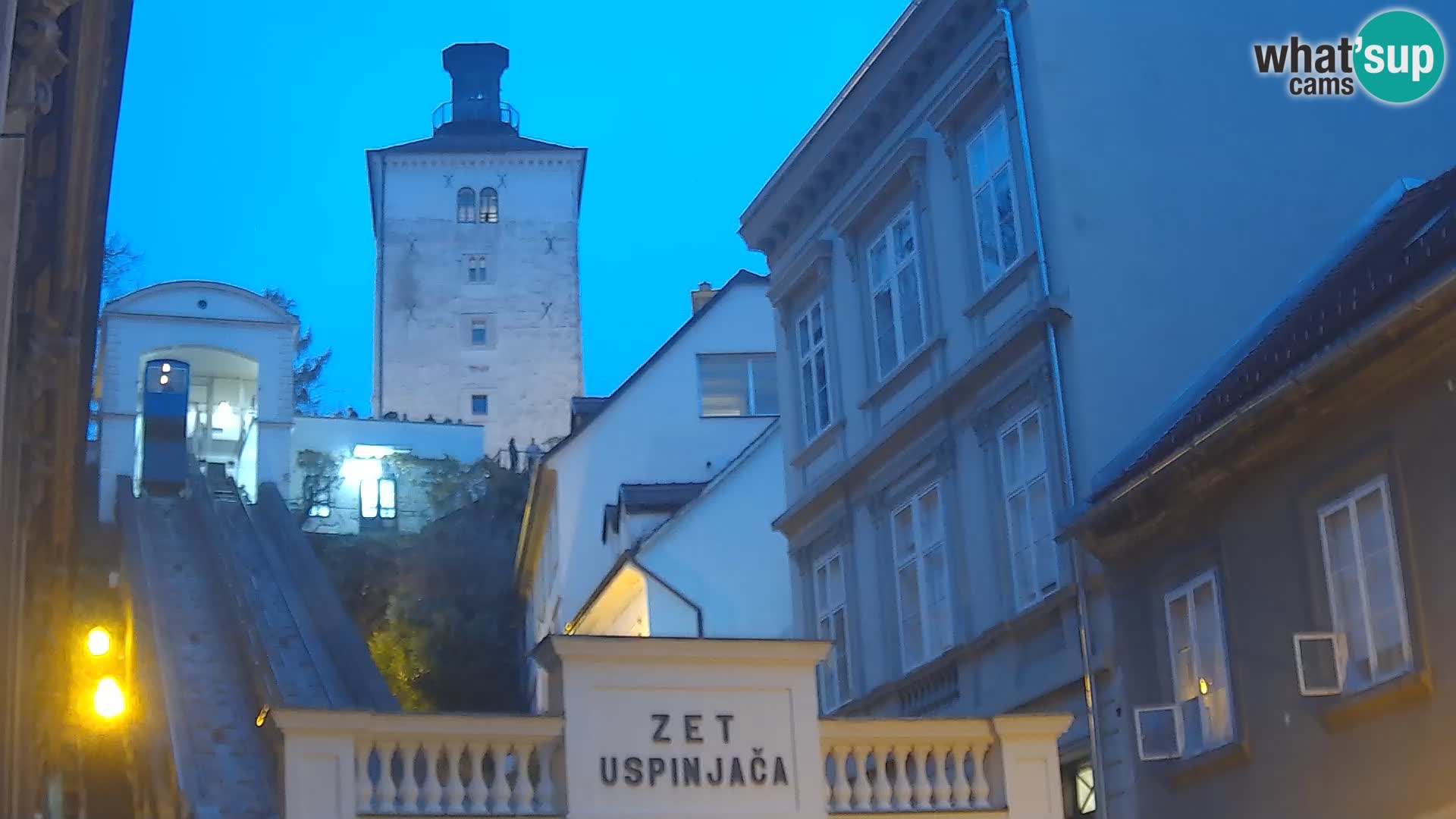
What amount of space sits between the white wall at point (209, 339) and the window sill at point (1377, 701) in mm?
37868

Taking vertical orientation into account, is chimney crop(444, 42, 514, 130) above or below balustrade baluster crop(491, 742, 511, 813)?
above

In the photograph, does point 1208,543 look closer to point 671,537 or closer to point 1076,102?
point 1076,102

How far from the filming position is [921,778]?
13781 millimetres

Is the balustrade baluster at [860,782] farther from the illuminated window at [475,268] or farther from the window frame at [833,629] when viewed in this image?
the illuminated window at [475,268]

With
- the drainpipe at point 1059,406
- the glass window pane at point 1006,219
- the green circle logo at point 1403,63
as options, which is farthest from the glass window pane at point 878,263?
the green circle logo at point 1403,63

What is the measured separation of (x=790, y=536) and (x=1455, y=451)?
13.6 metres

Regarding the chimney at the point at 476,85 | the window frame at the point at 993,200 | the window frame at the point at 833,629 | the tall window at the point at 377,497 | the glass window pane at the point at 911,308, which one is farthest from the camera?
the chimney at the point at 476,85

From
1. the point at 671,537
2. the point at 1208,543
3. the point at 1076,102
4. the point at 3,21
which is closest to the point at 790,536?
the point at 671,537

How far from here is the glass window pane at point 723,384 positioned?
120ft

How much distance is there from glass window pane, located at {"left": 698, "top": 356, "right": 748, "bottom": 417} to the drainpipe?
56.9 ft

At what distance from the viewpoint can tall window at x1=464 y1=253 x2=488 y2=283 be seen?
74.7 meters

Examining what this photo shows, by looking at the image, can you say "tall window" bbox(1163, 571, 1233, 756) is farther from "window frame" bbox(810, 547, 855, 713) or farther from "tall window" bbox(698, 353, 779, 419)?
"tall window" bbox(698, 353, 779, 419)

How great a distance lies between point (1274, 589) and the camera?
597 inches

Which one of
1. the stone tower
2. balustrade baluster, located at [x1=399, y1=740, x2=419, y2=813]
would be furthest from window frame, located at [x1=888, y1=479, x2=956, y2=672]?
the stone tower
